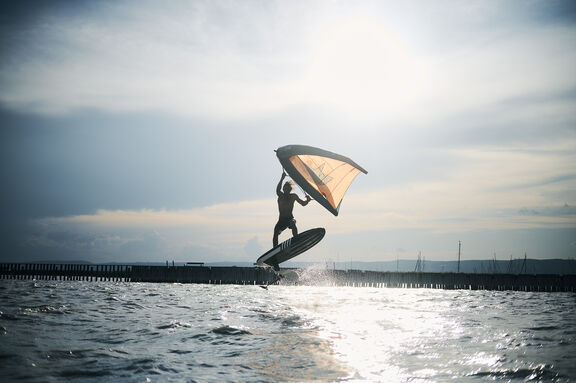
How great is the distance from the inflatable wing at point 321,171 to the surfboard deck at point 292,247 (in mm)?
1074

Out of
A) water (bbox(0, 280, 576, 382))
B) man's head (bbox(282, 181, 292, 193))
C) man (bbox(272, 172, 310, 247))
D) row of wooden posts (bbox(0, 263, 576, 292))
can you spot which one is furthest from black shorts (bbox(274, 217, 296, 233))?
row of wooden posts (bbox(0, 263, 576, 292))

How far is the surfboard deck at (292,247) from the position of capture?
1597 centimetres

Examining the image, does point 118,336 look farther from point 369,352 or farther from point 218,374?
point 369,352

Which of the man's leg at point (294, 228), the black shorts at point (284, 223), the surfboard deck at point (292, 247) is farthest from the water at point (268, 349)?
the black shorts at point (284, 223)

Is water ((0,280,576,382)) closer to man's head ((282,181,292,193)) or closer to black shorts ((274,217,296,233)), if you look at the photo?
black shorts ((274,217,296,233))

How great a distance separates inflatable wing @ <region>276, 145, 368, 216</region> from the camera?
15242mm

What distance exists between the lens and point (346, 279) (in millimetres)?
50406

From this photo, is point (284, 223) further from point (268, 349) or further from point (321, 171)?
point (268, 349)

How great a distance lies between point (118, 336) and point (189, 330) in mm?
1868

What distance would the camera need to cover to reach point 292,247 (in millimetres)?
16234

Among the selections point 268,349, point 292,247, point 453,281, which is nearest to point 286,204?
point 292,247

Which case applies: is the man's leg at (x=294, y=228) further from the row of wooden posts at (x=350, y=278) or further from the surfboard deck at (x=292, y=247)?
the row of wooden posts at (x=350, y=278)

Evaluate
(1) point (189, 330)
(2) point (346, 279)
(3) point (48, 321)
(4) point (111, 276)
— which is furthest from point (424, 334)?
(4) point (111, 276)

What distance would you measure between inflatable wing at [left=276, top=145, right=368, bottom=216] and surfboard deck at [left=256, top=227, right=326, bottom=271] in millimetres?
1074
